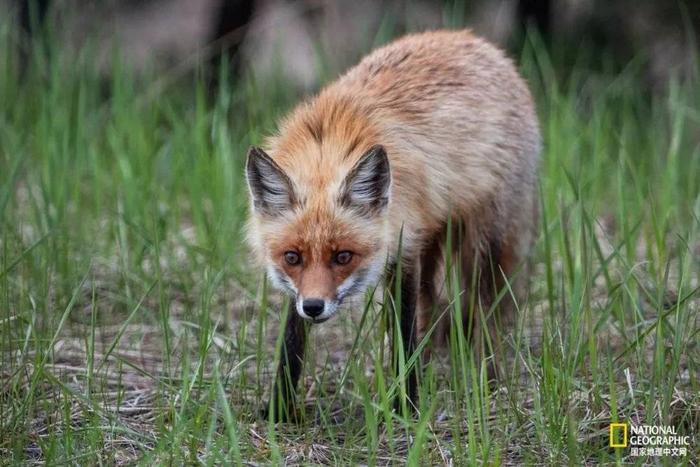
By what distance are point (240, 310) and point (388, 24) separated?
3056mm

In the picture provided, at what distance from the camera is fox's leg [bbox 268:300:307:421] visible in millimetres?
4762

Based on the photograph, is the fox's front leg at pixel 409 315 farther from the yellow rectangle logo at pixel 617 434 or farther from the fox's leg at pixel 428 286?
the yellow rectangle logo at pixel 617 434

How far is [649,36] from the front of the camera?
357 inches

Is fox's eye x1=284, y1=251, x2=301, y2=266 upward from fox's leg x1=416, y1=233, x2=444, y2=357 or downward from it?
upward

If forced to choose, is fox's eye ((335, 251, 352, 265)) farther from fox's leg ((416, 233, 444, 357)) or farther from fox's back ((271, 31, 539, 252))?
fox's leg ((416, 233, 444, 357))

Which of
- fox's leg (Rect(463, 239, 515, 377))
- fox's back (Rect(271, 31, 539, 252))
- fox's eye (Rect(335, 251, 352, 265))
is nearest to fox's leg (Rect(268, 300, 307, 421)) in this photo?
fox's eye (Rect(335, 251, 352, 265))

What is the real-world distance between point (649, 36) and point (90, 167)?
16.6ft

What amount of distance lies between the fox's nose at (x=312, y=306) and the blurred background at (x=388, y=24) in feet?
13.3

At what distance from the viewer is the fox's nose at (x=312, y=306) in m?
4.30

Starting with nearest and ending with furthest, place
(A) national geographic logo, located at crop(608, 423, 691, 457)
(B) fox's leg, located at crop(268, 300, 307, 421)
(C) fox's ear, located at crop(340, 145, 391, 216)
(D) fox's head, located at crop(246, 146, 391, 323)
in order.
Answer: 1. (A) national geographic logo, located at crop(608, 423, 691, 457)
2. (D) fox's head, located at crop(246, 146, 391, 323)
3. (C) fox's ear, located at crop(340, 145, 391, 216)
4. (B) fox's leg, located at crop(268, 300, 307, 421)

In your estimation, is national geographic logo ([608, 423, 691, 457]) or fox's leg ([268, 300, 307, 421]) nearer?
national geographic logo ([608, 423, 691, 457])

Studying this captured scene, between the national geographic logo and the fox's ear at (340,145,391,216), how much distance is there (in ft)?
4.89

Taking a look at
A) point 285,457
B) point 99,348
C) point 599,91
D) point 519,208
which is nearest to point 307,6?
point 599,91

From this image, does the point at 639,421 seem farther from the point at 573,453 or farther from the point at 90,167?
the point at 90,167
